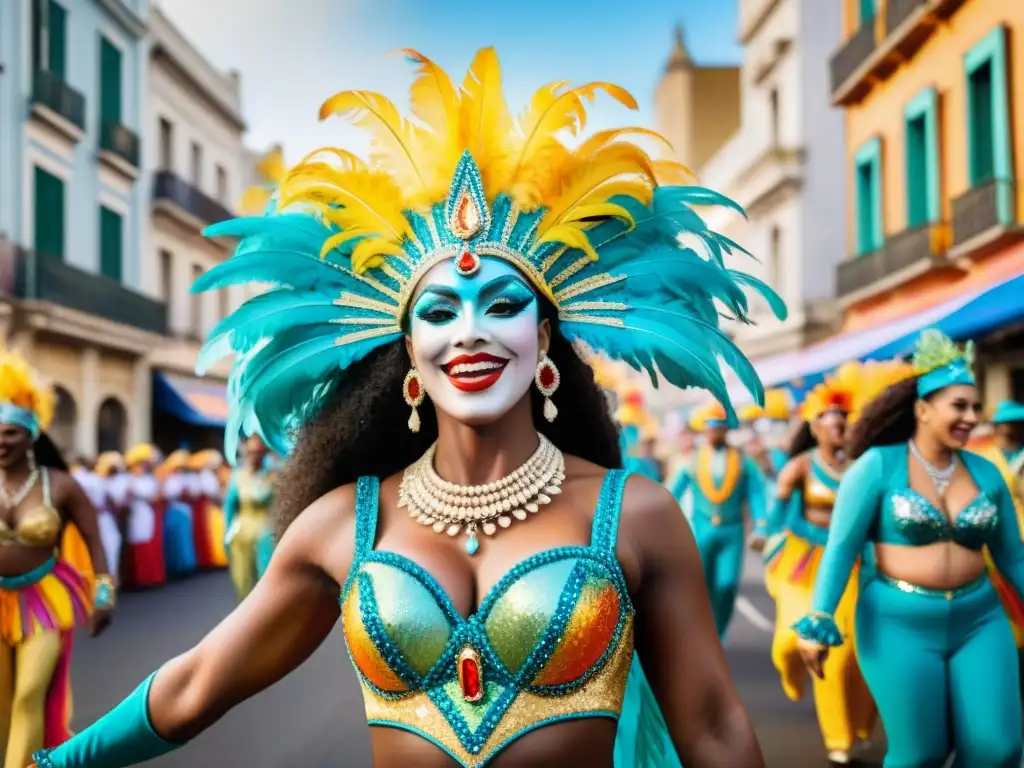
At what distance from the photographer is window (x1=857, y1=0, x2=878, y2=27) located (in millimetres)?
20358

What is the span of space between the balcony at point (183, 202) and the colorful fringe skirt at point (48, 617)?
19.3 m

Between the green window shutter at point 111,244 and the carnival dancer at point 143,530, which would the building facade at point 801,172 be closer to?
the green window shutter at point 111,244

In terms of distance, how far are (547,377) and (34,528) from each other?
11.5 feet

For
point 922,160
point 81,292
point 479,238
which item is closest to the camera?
point 479,238

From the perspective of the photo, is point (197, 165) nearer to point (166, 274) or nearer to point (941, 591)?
point (166, 274)

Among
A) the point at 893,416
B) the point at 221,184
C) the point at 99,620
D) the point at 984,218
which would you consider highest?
the point at 221,184

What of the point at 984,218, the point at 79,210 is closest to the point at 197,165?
the point at 79,210

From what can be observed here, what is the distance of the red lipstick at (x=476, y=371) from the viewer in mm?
2756

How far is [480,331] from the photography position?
275cm

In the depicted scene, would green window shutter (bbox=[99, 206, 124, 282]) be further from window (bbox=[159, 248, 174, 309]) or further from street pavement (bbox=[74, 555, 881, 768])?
street pavement (bbox=[74, 555, 881, 768])

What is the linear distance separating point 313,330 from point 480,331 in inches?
19.6

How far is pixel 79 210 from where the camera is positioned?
21375mm

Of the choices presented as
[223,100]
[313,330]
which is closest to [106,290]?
[223,100]

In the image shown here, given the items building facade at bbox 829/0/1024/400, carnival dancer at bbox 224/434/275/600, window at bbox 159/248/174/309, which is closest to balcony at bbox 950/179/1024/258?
building facade at bbox 829/0/1024/400
